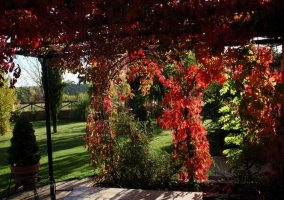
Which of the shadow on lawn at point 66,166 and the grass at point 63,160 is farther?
the shadow on lawn at point 66,166

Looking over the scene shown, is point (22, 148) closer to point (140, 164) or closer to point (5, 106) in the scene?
point (140, 164)

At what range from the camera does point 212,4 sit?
7.82ft

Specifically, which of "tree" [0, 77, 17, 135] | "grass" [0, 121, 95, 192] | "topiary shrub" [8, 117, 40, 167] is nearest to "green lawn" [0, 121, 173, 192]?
"grass" [0, 121, 95, 192]

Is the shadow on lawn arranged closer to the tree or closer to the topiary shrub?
the topiary shrub

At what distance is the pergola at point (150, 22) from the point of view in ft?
7.32

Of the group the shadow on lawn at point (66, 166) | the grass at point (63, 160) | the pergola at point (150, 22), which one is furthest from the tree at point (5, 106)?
the pergola at point (150, 22)

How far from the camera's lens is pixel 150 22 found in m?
2.56

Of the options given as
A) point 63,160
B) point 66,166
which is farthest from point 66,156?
point 66,166

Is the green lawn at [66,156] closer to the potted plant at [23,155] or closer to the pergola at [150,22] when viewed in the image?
the potted plant at [23,155]

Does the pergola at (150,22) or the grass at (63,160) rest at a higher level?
the pergola at (150,22)

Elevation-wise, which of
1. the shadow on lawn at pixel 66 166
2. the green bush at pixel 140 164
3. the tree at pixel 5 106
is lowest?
the shadow on lawn at pixel 66 166

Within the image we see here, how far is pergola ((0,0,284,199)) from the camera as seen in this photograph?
2232mm

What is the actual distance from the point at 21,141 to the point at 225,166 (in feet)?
13.8

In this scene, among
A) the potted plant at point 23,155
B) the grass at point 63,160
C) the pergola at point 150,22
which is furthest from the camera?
the grass at point 63,160
